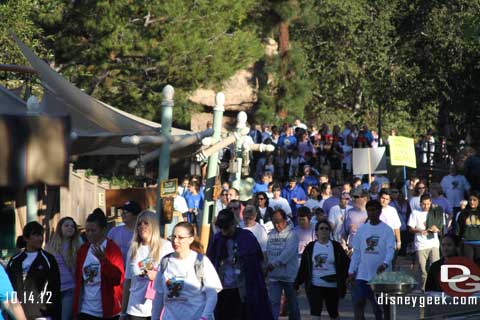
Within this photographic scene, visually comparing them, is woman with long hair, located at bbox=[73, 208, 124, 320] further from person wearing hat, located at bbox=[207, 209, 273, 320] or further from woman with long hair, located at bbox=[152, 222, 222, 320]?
woman with long hair, located at bbox=[152, 222, 222, 320]

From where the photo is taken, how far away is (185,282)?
8398mm

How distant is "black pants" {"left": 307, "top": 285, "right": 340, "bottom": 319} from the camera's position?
1209 centimetres

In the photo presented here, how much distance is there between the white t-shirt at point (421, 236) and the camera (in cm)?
1616

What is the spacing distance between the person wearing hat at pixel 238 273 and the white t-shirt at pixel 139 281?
3.68 feet

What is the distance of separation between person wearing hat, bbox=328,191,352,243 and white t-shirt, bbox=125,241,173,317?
7.15 meters

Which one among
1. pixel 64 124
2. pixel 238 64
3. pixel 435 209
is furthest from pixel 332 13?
pixel 64 124

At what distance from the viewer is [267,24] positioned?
42.8 m

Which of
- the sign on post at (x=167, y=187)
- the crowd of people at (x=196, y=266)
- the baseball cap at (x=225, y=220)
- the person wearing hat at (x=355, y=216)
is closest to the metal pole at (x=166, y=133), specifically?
the sign on post at (x=167, y=187)

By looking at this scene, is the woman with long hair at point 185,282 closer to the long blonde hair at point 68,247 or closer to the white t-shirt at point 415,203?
the long blonde hair at point 68,247

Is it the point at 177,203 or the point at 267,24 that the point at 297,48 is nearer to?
the point at 267,24

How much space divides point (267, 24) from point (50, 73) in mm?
29600

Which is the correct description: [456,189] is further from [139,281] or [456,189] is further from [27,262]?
[27,262]

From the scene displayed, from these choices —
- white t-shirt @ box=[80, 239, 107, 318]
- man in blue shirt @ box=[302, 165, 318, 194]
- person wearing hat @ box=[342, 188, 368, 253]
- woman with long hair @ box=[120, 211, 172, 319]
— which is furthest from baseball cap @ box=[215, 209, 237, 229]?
man in blue shirt @ box=[302, 165, 318, 194]
